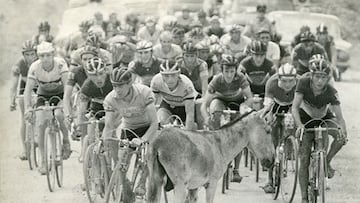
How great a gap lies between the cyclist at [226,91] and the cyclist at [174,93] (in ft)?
1.91

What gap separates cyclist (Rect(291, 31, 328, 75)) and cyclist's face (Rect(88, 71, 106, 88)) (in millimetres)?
4874

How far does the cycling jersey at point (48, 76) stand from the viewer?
39.4 ft

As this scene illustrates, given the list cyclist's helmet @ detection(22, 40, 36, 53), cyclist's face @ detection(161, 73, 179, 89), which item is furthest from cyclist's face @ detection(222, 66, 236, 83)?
cyclist's helmet @ detection(22, 40, 36, 53)

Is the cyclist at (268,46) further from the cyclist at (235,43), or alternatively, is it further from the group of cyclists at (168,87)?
the cyclist at (235,43)

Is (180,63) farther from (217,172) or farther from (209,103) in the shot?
(217,172)

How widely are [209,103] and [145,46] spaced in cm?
130

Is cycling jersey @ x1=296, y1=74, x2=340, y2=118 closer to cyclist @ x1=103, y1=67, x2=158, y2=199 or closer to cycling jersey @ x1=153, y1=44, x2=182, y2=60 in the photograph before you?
cyclist @ x1=103, y1=67, x2=158, y2=199

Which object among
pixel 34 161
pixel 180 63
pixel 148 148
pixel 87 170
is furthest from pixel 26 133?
pixel 148 148

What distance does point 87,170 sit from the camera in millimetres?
9422

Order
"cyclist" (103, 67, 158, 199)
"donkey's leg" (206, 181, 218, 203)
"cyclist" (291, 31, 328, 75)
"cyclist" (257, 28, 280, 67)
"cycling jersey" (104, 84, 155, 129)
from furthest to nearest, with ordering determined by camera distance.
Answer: "cyclist" (257, 28, 280, 67)
"cyclist" (291, 31, 328, 75)
"cycling jersey" (104, 84, 155, 129)
"cyclist" (103, 67, 158, 199)
"donkey's leg" (206, 181, 218, 203)

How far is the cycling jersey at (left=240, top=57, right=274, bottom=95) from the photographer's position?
12.5m

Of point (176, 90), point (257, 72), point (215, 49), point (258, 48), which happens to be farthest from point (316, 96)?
point (215, 49)

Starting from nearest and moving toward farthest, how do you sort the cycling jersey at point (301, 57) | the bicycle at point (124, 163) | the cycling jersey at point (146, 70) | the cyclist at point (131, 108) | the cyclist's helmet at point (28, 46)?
the bicycle at point (124, 163)
the cyclist at point (131, 108)
the cycling jersey at point (146, 70)
the cyclist's helmet at point (28, 46)
the cycling jersey at point (301, 57)

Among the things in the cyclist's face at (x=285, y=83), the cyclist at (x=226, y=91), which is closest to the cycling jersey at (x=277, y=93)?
the cyclist's face at (x=285, y=83)
